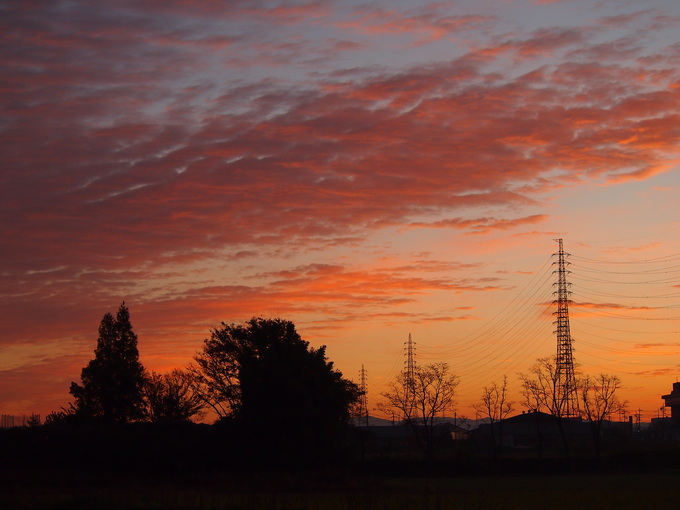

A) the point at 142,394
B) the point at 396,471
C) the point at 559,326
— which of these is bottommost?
the point at 396,471

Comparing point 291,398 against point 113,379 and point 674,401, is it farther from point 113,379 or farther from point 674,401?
point 674,401

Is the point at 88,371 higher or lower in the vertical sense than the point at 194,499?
higher

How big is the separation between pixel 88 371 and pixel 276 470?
25933mm

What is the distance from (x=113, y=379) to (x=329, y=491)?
118 feet

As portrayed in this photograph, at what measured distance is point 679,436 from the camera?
117 metres

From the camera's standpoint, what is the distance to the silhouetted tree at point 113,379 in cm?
7744

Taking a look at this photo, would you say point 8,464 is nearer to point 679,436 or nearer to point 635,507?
point 635,507

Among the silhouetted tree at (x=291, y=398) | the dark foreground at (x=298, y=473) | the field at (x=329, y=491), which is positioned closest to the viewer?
the field at (x=329, y=491)

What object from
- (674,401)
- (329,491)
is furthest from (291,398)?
(674,401)

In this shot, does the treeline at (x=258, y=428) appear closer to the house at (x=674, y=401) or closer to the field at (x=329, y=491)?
the field at (x=329, y=491)

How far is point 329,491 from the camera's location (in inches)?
1971

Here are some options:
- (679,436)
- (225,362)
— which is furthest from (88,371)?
(679,436)

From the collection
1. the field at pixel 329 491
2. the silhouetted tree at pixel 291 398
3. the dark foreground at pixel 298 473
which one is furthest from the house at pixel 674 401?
the silhouetted tree at pixel 291 398

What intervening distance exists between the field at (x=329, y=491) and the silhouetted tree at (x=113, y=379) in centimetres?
1778
